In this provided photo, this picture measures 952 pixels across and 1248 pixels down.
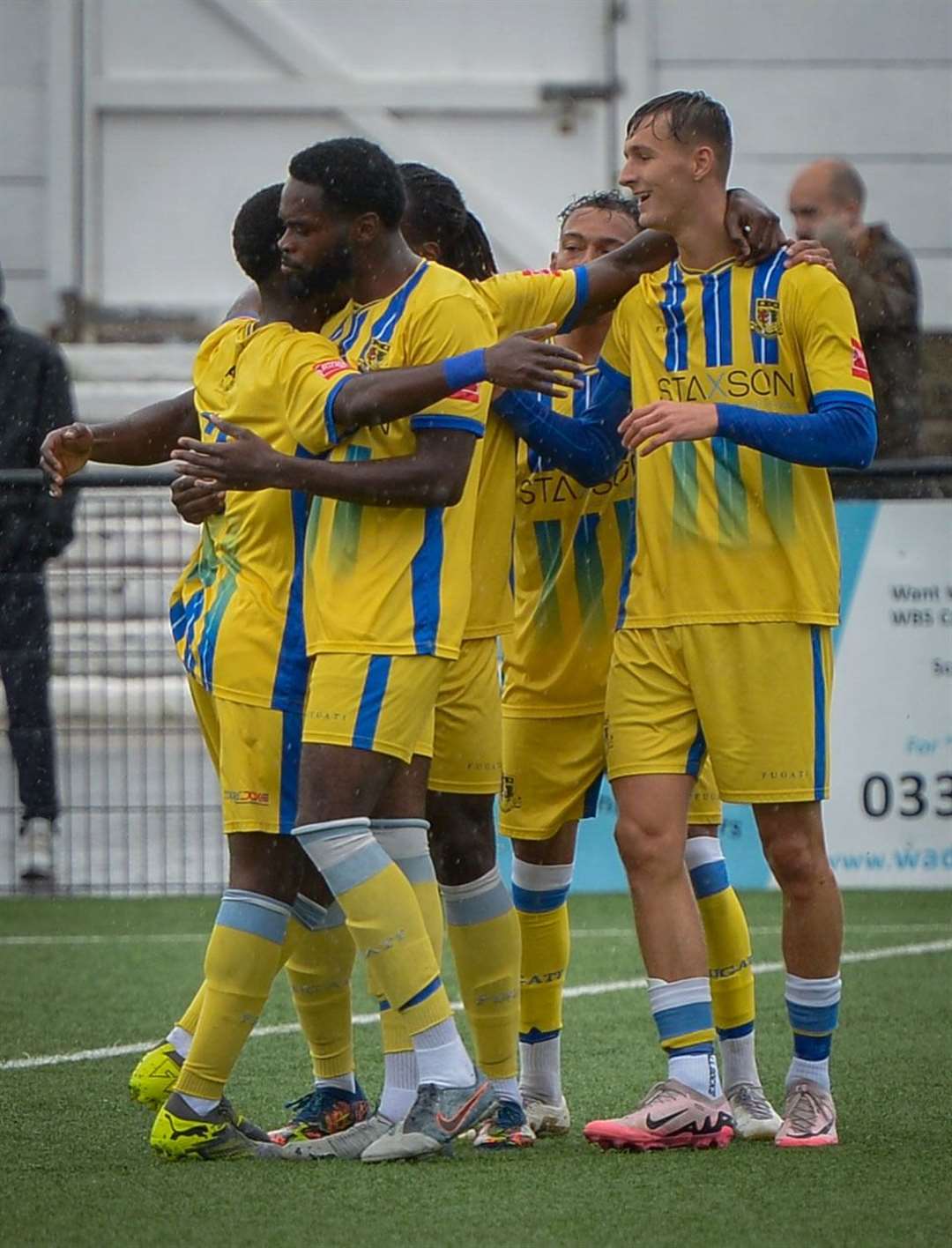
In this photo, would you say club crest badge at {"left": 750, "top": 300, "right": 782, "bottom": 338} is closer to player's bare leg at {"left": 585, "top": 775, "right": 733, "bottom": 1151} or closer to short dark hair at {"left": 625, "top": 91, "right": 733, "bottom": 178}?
short dark hair at {"left": 625, "top": 91, "right": 733, "bottom": 178}

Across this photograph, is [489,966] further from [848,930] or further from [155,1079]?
[848,930]

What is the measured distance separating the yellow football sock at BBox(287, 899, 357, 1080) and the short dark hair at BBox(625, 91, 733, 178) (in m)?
1.63

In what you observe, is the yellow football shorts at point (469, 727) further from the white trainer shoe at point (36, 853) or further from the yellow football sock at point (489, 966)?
the white trainer shoe at point (36, 853)

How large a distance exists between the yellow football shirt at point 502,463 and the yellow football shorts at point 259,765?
1.62 ft

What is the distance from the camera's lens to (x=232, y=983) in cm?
427

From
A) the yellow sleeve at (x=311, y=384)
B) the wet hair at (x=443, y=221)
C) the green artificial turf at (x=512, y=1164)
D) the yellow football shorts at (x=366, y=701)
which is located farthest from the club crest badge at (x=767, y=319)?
the green artificial turf at (x=512, y=1164)

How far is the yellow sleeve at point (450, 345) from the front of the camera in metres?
4.15

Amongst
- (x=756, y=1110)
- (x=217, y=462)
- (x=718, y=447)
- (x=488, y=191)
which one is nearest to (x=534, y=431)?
(x=718, y=447)

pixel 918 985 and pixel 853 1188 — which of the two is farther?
pixel 918 985

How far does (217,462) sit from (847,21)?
31.1 ft

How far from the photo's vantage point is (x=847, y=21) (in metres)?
12.8

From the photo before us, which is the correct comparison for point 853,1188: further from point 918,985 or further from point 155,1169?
point 918,985

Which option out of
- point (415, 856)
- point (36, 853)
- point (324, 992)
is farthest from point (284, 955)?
point (36, 853)

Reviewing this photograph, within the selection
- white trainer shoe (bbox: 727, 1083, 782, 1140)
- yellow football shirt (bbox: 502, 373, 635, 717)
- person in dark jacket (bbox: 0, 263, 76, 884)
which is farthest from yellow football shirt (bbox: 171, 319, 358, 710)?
person in dark jacket (bbox: 0, 263, 76, 884)
